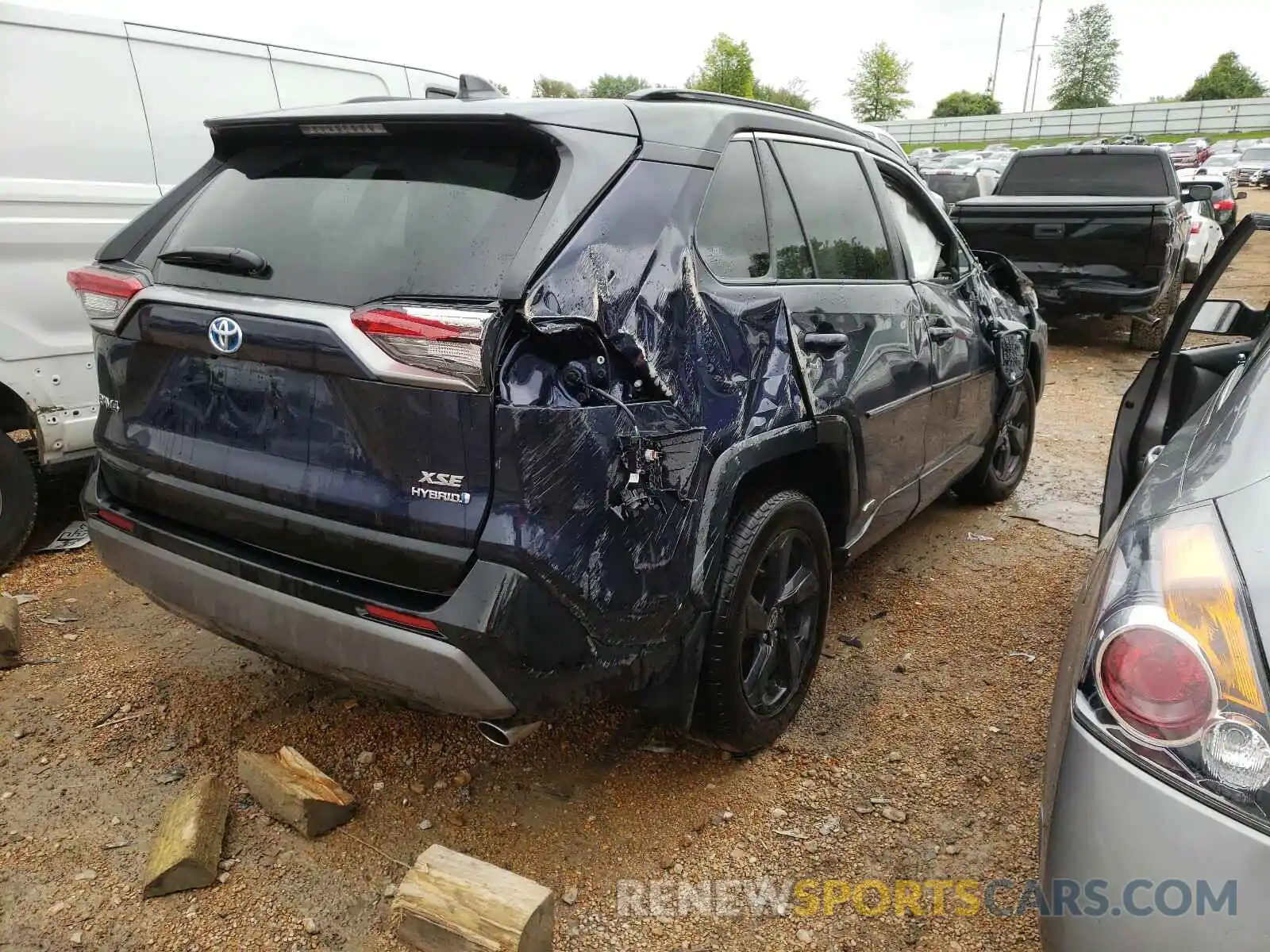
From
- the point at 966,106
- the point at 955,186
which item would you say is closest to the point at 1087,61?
the point at 966,106

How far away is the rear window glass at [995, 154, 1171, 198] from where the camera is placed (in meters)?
9.45

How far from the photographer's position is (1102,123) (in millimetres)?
57625

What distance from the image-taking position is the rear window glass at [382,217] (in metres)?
1.97

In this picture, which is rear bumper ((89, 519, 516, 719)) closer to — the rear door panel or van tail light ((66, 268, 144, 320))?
van tail light ((66, 268, 144, 320))

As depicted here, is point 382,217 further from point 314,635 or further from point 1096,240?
point 1096,240

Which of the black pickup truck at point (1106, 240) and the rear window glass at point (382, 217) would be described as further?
the black pickup truck at point (1106, 240)

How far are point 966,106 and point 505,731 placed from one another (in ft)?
286

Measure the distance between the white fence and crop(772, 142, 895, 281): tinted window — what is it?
197ft

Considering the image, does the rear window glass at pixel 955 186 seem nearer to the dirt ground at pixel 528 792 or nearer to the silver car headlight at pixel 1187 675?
the dirt ground at pixel 528 792

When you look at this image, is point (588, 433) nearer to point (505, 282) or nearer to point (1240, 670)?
point (505, 282)

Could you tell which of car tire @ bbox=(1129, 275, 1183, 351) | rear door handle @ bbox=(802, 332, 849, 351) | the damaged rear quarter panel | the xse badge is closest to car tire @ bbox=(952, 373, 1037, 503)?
rear door handle @ bbox=(802, 332, 849, 351)

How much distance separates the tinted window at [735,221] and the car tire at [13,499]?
3.34 m

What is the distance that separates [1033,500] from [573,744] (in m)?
3.49

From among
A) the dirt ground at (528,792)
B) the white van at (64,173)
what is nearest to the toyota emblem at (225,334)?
the dirt ground at (528,792)
